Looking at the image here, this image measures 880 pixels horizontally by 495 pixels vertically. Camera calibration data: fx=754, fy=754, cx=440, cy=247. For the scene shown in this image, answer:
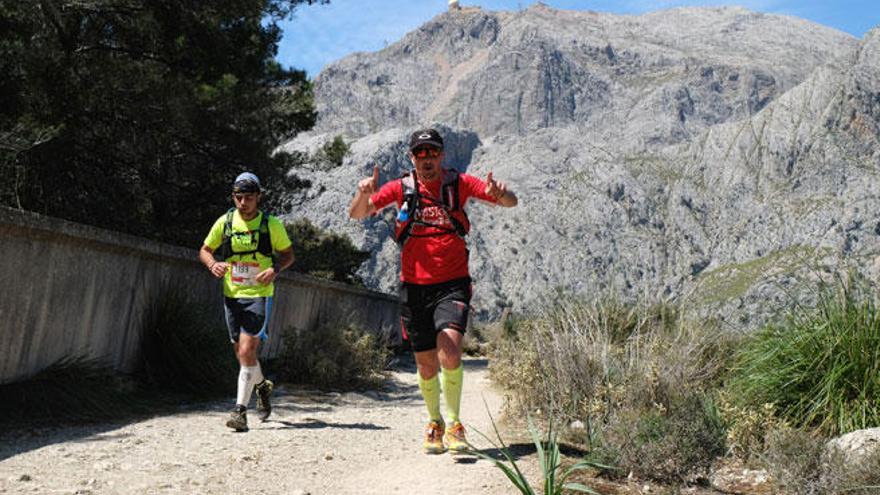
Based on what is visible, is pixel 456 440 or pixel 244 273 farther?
pixel 244 273

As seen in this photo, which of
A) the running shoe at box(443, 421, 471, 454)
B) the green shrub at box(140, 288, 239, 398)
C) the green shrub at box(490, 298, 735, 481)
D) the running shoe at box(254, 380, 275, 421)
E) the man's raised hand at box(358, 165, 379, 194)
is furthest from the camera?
the green shrub at box(140, 288, 239, 398)

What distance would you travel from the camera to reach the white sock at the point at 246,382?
20.5 ft

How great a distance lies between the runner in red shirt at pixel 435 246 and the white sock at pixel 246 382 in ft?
5.60

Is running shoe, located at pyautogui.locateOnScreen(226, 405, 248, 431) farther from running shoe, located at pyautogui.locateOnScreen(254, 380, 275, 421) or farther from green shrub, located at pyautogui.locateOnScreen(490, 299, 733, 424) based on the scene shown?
green shrub, located at pyautogui.locateOnScreen(490, 299, 733, 424)

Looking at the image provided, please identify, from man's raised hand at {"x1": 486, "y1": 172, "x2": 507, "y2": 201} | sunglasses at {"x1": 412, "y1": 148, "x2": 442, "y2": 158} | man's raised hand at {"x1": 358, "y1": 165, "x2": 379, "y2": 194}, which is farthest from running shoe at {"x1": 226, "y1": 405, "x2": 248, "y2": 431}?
man's raised hand at {"x1": 486, "y1": 172, "x2": 507, "y2": 201}

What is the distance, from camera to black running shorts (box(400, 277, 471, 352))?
5.19m

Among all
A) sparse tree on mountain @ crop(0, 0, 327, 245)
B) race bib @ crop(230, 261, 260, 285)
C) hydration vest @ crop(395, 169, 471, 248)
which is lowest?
race bib @ crop(230, 261, 260, 285)

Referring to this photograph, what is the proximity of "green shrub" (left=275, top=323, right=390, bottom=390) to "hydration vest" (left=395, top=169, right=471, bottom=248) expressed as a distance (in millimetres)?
5157

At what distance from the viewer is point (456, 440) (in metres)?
5.12

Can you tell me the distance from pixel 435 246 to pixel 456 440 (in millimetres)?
1333

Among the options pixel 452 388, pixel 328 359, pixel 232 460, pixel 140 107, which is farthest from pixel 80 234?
pixel 140 107

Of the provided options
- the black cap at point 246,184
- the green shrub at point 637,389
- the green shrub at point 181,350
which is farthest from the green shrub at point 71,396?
the green shrub at point 637,389

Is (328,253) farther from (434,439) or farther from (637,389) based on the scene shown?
(434,439)

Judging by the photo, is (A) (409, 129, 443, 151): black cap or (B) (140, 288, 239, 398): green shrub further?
(B) (140, 288, 239, 398): green shrub
